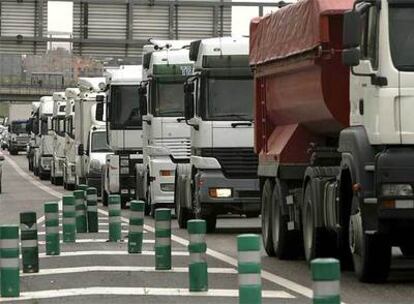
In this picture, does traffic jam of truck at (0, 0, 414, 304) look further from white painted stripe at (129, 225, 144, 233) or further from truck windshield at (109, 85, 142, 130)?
truck windshield at (109, 85, 142, 130)

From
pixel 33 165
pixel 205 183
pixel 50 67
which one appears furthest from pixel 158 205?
pixel 50 67

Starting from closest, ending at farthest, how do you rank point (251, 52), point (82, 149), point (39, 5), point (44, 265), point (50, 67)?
1. point (44, 265)
2. point (251, 52)
3. point (82, 149)
4. point (39, 5)
5. point (50, 67)

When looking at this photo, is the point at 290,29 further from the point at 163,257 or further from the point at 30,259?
the point at 30,259

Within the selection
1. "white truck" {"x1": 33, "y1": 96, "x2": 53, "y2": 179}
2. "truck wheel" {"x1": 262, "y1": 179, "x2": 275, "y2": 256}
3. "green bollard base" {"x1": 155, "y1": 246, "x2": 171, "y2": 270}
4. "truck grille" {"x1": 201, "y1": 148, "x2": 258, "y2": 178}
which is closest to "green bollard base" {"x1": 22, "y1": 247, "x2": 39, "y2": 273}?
"green bollard base" {"x1": 155, "y1": 246, "x2": 171, "y2": 270}

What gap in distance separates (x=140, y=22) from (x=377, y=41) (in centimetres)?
3584

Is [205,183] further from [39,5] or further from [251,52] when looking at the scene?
[39,5]

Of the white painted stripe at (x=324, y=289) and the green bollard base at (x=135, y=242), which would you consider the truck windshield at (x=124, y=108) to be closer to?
the green bollard base at (x=135, y=242)

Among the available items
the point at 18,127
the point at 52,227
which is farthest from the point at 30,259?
the point at 18,127

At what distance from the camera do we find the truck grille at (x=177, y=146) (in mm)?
28547

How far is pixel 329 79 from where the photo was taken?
53.8 ft

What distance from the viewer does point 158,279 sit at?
52.7 feet

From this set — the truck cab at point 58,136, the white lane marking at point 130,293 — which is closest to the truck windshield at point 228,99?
the white lane marking at point 130,293

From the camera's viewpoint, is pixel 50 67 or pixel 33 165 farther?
pixel 50 67

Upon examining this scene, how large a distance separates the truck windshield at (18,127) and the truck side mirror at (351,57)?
8710 cm
